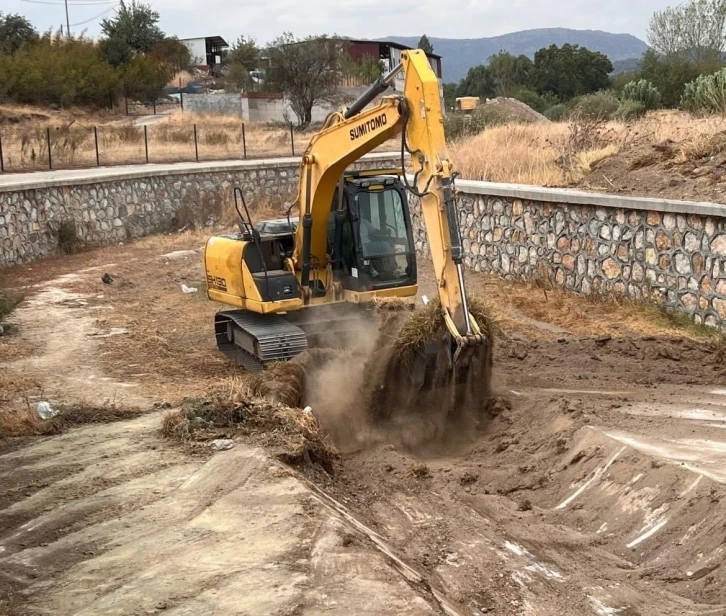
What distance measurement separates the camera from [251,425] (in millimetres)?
7770

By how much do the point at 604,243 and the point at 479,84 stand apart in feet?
227

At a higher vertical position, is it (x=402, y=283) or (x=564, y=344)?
(x=402, y=283)

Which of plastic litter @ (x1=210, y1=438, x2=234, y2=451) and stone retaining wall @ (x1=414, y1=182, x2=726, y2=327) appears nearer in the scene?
plastic litter @ (x1=210, y1=438, x2=234, y2=451)

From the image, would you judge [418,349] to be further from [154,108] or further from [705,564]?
[154,108]

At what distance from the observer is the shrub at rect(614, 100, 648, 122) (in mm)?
25981

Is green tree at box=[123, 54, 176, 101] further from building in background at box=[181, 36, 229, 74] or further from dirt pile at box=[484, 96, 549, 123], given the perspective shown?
building in background at box=[181, 36, 229, 74]

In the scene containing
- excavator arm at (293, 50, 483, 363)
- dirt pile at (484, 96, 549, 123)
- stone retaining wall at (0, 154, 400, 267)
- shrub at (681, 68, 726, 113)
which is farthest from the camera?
dirt pile at (484, 96, 549, 123)

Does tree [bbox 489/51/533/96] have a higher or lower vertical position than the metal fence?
higher

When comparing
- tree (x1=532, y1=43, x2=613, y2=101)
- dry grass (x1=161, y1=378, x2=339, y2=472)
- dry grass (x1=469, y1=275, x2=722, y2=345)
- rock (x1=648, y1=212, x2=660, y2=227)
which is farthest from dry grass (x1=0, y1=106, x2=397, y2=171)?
tree (x1=532, y1=43, x2=613, y2=101)

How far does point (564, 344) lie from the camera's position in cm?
1186

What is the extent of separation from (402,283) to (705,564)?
595 centimetres

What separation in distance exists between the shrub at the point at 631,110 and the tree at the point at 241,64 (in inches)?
1203

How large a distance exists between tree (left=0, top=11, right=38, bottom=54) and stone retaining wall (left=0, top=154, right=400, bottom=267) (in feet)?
96.1

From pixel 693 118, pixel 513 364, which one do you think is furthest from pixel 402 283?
pixel 693 118
